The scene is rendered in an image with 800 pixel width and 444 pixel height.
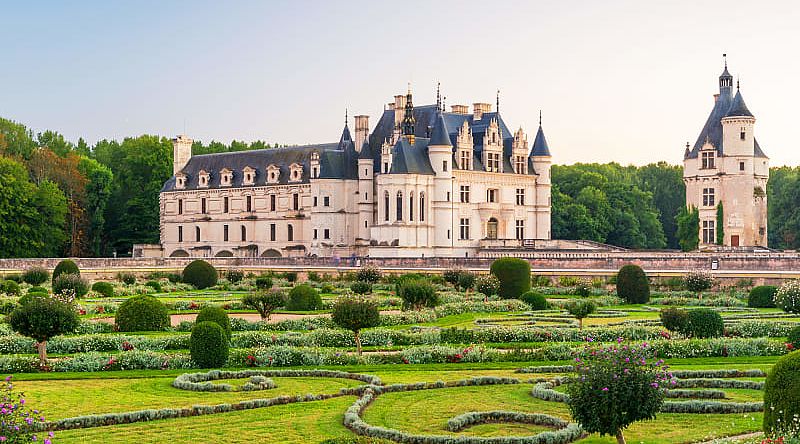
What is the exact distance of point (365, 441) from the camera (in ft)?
45.1

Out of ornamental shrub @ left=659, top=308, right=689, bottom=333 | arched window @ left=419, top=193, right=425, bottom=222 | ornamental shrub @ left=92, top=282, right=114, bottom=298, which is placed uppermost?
arched window @ left=419, top=193, right=425, bottom=222

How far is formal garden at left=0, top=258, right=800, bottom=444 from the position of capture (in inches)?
536

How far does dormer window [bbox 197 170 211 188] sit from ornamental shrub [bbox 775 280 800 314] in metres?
53.4

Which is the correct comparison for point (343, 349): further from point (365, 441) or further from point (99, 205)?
point (99, 205)

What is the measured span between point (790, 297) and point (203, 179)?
5434 centimetres

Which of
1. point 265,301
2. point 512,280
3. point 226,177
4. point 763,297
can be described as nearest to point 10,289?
point 265,301

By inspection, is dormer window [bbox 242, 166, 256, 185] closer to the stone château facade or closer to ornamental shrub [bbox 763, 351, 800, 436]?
the stone château facade

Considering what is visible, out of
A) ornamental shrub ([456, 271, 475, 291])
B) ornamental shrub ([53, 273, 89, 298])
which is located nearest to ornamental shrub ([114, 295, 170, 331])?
ornamental shrub ([53, 273, 89, 298])

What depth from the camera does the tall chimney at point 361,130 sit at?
72.5 meters

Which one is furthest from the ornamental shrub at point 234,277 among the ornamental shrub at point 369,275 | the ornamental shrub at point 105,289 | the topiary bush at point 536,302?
the topiary bush at point 536,302

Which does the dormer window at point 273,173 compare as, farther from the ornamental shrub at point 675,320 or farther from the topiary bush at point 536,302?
the ornamental shrub at point 675,320

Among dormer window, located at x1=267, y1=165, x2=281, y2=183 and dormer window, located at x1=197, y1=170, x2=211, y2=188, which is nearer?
dormer window, located at x1=267, y1=165, x2=281, y2=183

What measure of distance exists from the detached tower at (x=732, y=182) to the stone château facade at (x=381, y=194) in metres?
10.2

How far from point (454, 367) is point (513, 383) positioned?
2.37 metres
